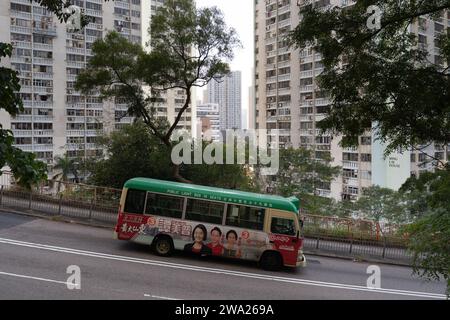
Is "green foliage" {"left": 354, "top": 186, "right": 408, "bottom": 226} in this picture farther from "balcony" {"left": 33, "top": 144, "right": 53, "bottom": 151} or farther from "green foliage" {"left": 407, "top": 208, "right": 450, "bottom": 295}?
"balcony" {"left": 33, "top": 144, "right": 53, "bottom": 151}

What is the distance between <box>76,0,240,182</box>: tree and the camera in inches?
749

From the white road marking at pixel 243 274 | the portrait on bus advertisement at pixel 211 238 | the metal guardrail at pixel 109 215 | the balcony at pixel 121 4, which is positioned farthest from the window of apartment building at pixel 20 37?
the portrait on bus advertisement at pixel 211 238

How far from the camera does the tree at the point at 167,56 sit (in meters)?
19.0

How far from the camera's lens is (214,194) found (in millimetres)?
14453

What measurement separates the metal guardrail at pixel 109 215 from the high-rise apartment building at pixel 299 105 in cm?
3019

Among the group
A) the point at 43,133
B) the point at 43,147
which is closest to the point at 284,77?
the point at 43,133

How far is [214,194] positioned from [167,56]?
24.5 ft

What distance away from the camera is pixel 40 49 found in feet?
182

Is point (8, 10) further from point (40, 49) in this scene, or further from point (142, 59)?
point (142, 59)

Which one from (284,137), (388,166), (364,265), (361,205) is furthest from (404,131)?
(284,137)

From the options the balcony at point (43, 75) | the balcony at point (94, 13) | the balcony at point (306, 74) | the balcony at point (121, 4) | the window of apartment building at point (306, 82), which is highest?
the balcony at point (121, 4)

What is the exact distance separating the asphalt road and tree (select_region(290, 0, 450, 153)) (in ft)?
17.6

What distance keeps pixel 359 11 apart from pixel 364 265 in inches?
421

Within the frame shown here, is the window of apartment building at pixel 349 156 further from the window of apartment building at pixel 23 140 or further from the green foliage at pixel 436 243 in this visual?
the green foliage at pixel 436 243
